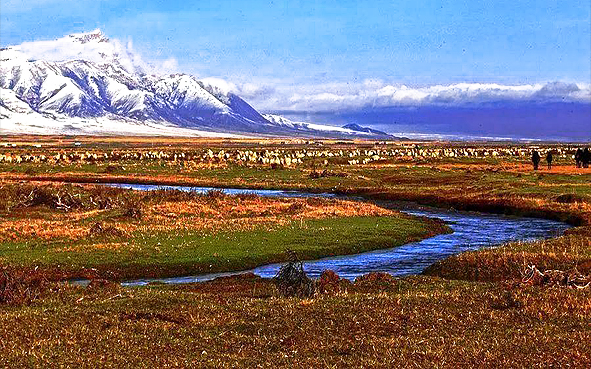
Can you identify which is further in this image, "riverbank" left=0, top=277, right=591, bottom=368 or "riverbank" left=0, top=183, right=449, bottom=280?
"riverbank" left=0, top=183, right=449, bottom=280

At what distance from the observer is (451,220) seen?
5638cm

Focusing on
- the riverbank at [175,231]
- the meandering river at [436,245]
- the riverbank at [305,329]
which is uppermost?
the riverbank at [305,329]

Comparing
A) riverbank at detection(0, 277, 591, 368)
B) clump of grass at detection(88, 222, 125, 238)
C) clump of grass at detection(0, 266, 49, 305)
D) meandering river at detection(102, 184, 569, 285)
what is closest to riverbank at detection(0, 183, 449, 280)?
clump of grass at detection(88, 222, 125, 238)

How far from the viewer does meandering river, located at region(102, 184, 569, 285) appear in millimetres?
35562

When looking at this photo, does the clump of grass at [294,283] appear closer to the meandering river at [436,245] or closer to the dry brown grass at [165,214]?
the meandering river at [436,245]

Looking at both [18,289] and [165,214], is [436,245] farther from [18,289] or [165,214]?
[18,289]

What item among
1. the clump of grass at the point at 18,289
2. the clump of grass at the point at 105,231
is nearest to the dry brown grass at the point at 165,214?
the clump of grass at the point at 105,231

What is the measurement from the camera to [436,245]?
4422 cm

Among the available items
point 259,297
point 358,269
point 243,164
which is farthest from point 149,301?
point 243,164

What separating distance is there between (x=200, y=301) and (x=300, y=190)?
5798 cm

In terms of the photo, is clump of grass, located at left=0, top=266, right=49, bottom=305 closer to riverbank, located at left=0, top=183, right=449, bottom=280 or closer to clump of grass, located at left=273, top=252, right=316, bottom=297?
riverbank, located at left=0, top=183, right=449, bottom=280

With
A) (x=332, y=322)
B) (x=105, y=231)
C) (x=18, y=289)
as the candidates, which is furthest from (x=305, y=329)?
(x=105, y=231)

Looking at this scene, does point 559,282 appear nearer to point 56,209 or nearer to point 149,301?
point 149,301

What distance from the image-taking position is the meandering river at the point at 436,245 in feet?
117
